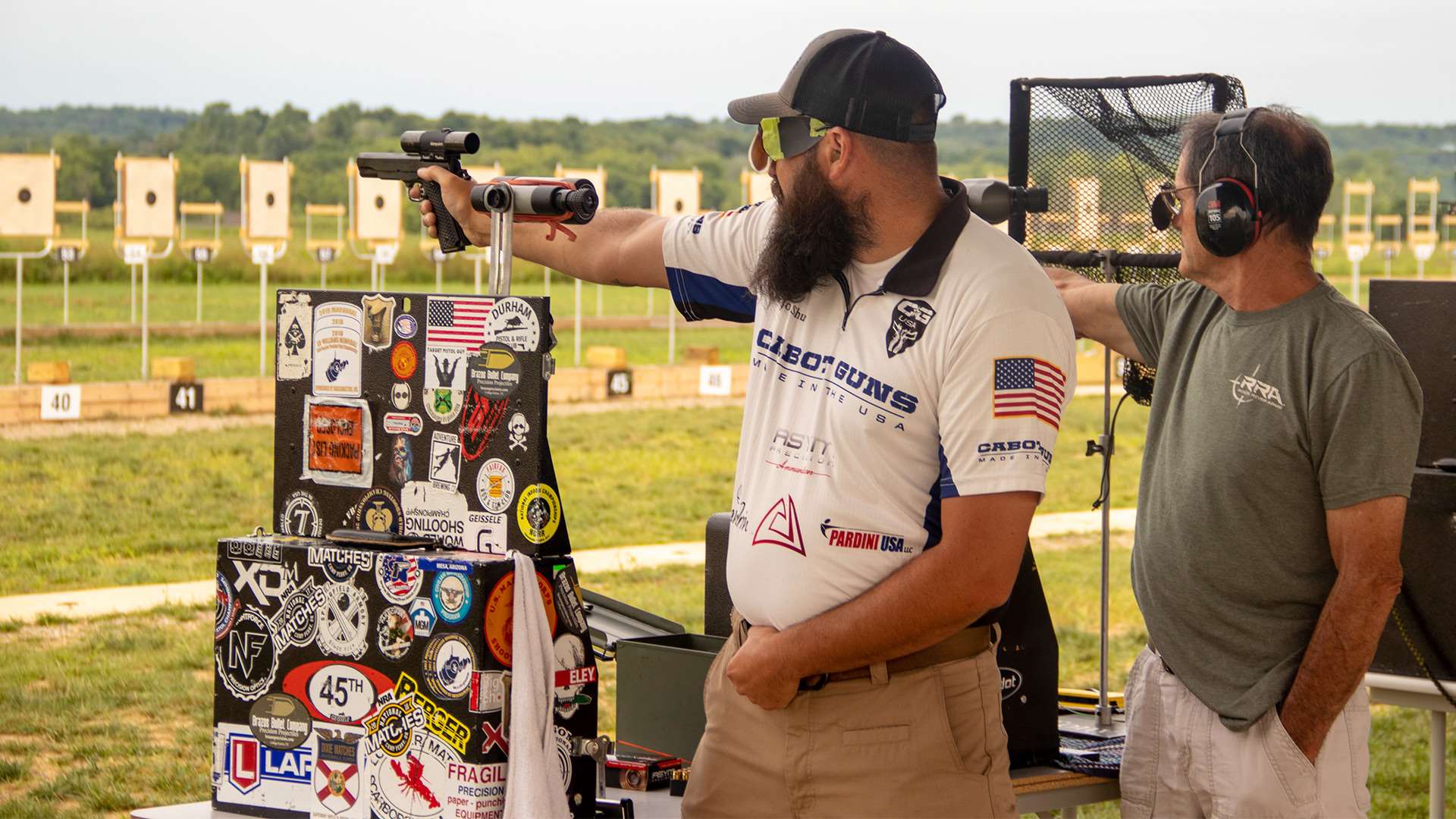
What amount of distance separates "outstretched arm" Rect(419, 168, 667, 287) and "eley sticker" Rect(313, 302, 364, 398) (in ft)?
0.68

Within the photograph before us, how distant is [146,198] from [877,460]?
16.0m

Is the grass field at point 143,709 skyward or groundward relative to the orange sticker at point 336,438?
groundward

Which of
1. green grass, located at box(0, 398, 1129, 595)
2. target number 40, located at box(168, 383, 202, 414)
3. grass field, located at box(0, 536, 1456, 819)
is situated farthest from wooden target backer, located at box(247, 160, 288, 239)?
grass field, located at box(0, 536, 1456, 819)

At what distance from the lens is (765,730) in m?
1.74

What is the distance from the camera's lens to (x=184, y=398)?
11406mm

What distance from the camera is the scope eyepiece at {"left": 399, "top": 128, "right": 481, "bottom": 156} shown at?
1.94 metres

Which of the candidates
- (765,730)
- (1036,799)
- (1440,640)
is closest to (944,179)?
(765,730)

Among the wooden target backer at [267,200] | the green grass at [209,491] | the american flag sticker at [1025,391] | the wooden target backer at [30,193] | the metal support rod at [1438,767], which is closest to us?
the american flag sticker at [1025,391]

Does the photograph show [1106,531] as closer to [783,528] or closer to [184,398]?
[783,528]

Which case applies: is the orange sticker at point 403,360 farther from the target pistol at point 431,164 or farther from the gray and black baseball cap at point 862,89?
the gray and black baseball cap at point 862,89

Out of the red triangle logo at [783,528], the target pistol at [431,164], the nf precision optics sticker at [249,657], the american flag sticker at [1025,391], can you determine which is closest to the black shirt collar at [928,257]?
the american flag sticker at [1025,391]

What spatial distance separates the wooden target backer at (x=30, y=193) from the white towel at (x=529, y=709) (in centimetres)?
1308

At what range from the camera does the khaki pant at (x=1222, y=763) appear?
1.97 meters

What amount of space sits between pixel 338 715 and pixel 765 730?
526 millimetres
